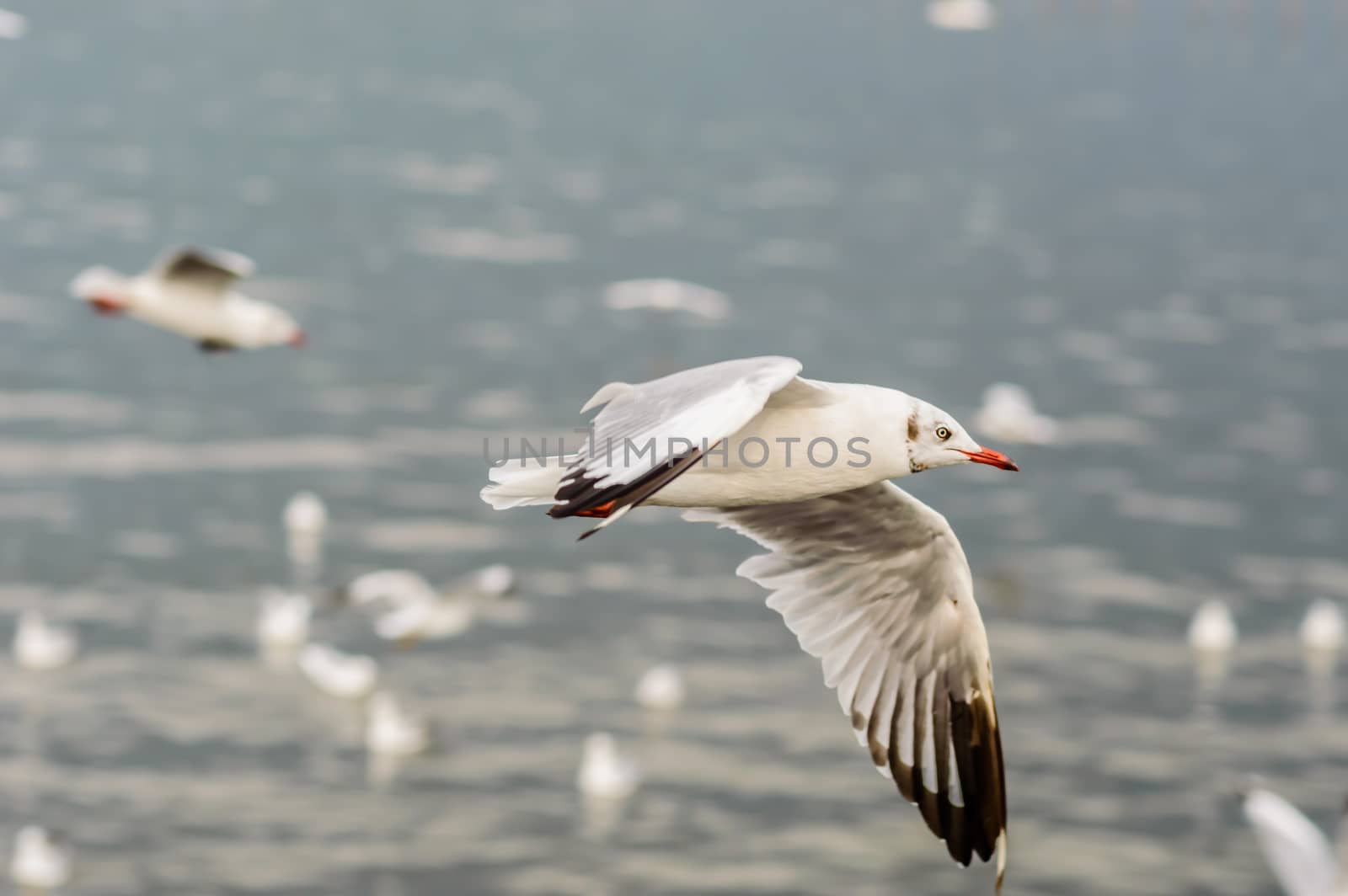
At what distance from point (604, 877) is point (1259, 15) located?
133 m

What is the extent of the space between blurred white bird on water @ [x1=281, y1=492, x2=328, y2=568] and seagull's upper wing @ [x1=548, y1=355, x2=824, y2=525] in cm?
3175

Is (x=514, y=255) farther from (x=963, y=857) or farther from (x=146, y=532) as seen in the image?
(x=963, y=857)

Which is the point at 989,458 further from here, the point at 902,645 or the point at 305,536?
the point at 305,536

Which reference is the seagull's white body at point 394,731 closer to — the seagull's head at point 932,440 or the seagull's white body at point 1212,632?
the seagull's white body at point 1212,632

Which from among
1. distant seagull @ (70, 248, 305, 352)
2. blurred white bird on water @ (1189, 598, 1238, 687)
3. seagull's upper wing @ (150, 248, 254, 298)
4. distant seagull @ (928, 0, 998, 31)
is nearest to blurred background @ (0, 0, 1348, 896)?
blurred white bird on water @ (1189, 598, 1238, 687)

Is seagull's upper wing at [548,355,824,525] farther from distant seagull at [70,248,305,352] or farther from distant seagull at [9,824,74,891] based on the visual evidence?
distant seagull at [9,824,74,891]

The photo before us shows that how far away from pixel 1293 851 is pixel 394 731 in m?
20.2

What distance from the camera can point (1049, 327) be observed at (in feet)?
190

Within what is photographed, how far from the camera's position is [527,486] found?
27.1ft

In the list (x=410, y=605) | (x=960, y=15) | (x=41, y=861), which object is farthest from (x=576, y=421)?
(x=960, y=15)

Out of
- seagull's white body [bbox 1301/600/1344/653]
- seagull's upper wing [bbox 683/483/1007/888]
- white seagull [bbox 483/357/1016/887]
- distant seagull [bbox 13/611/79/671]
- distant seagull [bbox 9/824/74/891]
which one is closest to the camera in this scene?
white seagull [bbox 483/357/1016/887]

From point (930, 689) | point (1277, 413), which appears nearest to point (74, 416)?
point (1277, 413)

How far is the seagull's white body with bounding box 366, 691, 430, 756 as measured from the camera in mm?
31797

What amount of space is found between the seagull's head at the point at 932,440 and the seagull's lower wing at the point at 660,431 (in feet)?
2.16
